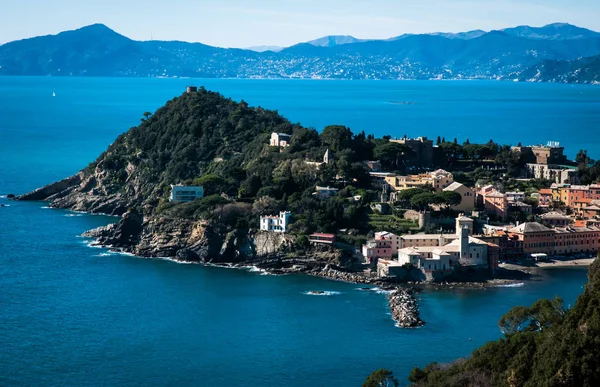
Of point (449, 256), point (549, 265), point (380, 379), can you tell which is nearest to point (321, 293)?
point (449, 256)

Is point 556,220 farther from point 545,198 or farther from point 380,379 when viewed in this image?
point 380,379

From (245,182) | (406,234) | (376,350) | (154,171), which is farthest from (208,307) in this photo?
(154,171)

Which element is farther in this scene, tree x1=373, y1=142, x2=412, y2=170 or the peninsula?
tree x1=373, y1=142, x2=412, y2=170

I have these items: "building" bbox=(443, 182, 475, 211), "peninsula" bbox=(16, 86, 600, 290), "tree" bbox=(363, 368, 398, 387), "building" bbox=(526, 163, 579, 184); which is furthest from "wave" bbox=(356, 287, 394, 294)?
"building" bbox=(526, 163, 579, 184)

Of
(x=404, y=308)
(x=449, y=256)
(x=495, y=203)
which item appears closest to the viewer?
(x=404, y=308)

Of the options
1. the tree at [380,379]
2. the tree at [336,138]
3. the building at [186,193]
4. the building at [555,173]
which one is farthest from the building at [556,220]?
the tree at [380,379]

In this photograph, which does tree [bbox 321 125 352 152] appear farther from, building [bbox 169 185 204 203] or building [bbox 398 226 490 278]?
building [bbox 398 226 490 278]
